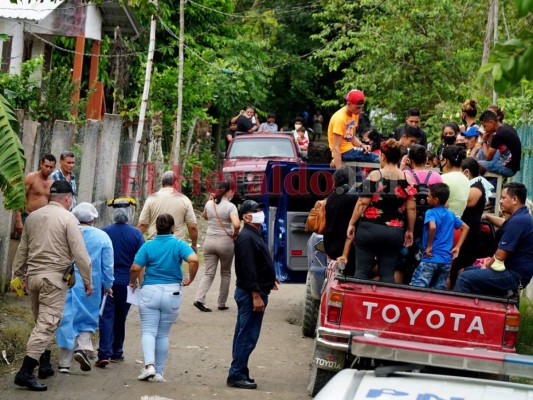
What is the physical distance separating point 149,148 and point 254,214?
10634mm

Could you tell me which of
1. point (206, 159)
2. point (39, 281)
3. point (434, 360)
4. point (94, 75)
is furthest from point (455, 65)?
point (434, 360)

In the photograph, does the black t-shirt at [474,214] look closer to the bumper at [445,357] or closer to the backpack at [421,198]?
the backpack at [421,198]

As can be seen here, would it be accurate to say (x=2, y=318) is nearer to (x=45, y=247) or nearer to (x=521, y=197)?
(x=45, y=247)

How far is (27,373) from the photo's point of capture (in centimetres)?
945

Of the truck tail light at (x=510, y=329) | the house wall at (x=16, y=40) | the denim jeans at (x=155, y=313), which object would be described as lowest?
the denim jeans at (x=155, y=313)

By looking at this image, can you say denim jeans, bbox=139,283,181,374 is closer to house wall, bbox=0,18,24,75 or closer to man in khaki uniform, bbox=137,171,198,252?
man in khaki uniform, bbox=137,171,198,252

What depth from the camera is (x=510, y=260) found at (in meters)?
9.47

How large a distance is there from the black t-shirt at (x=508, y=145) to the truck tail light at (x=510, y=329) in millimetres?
3250

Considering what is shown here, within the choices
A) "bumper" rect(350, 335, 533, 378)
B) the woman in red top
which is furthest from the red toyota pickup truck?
"bumper" rect(350, 335, 533, 378)

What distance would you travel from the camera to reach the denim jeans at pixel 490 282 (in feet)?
30.7

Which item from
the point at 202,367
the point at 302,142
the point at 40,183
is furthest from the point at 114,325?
the point at 302,142

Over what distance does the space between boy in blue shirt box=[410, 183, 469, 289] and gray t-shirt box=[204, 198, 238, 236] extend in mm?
4700

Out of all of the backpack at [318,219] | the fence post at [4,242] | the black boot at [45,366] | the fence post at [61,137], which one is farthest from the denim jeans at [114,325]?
the fence post at [61,137]

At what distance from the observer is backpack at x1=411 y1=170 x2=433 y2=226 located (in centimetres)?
997
